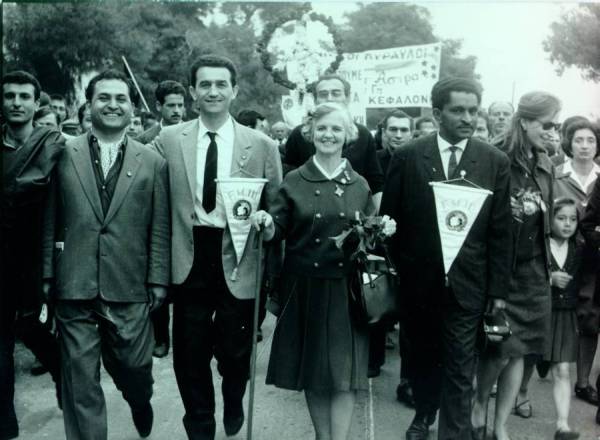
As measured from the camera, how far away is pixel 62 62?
13.2 meters

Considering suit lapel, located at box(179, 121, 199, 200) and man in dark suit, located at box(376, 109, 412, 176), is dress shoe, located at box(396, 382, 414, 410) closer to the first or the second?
suit lapel, located at box(179, 121, 199, 200)

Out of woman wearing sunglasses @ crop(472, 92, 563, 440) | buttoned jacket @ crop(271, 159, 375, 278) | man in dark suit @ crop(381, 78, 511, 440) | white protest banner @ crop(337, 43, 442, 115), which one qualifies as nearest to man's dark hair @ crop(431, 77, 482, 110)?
man in dark suit @ crop(381, 78, 511, 440)

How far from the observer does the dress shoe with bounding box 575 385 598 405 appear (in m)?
5.45

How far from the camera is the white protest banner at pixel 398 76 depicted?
10.0 metres

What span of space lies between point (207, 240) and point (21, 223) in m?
1.06

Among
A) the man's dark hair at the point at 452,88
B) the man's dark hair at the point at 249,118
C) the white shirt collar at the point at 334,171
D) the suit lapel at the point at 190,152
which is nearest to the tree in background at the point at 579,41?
the man's dark hair at the point at 452,88

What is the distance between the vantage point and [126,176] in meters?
4.04

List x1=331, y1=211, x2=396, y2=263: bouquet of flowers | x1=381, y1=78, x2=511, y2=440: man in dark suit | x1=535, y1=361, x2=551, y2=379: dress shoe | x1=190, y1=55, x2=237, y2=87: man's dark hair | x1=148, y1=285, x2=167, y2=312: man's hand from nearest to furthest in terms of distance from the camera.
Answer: x1=331, y1=211, x2=396, y2=263: bouquet of flowers → x1=381, y1=78, x2=511, y2=440: man in dark suit → x1=148, y1=285, x2=167, y2=312: man's hand → x1=190, y1=55, x2=237, y2=87: man's dark hair → x1=535, y1=361, x2=551, y2=379: dress shoe

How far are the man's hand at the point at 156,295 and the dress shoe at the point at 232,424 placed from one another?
3.19 feet

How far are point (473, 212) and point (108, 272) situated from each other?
2.08m

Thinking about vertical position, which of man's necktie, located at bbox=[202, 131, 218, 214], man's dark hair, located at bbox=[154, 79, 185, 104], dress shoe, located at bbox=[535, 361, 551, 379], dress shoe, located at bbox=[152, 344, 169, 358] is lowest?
dress shoe, located at bbox=[152, 344, 169, 358]

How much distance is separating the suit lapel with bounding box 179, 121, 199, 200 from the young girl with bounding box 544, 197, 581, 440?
101 inches

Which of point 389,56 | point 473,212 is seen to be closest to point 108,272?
point 473,212

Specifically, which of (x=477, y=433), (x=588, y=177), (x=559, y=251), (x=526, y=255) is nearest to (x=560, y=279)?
(x=559, y=251)
